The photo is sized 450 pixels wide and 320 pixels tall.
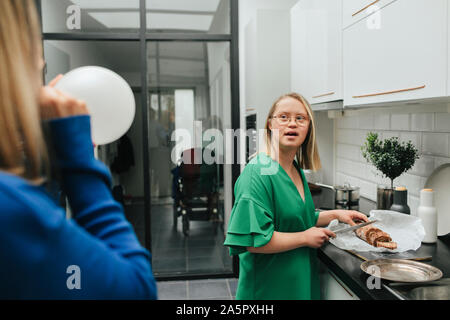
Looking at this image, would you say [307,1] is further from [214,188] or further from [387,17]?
[214,188]

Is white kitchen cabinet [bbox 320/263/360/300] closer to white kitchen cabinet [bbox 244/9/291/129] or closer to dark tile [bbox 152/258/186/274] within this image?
white kitchen cabinet [bbox 244/9/291/129]

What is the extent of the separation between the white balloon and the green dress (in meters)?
0.50

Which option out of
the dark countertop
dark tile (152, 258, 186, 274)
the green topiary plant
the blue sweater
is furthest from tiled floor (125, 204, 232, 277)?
the blue sweater

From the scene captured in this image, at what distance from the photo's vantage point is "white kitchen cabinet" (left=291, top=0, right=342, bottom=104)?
2152 mm

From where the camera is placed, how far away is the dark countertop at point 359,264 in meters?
1.20

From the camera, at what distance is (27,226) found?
48 cm

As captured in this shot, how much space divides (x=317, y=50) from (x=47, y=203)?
2.17m

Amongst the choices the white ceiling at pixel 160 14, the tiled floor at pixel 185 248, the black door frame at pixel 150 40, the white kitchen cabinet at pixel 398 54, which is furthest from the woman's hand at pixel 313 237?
the white ceiling at pixel 160 14

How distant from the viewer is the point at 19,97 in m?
0.49

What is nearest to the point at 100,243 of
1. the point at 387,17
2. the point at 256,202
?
the point at 256,202

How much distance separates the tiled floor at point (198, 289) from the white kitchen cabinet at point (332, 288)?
140 cm

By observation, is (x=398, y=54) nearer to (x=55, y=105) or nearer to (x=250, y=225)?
(x=250, y=225)
